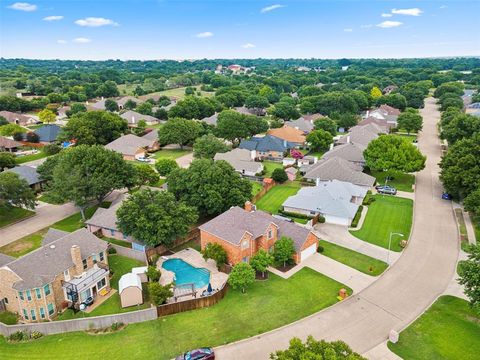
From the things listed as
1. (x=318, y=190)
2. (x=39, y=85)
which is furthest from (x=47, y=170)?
(x=39, y=85)

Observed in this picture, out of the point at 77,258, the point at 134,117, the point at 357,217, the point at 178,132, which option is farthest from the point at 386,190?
the point at 134,117

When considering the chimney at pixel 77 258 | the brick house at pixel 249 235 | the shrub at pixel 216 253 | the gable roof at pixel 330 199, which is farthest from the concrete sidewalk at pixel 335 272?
the chimney at pixel 77 258

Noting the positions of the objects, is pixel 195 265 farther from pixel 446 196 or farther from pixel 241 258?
pixel 446 196

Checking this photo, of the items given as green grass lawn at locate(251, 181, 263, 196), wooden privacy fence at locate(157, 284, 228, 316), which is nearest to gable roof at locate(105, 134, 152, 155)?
green grass lawn at locate(251, 181, 263, 196)

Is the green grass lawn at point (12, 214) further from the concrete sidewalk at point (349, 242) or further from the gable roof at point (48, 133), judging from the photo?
the concrete sidewalk at point (349, 242)

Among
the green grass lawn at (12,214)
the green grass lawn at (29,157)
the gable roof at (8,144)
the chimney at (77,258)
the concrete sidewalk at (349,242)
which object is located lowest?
the concrete sidewalk at (349,242)
